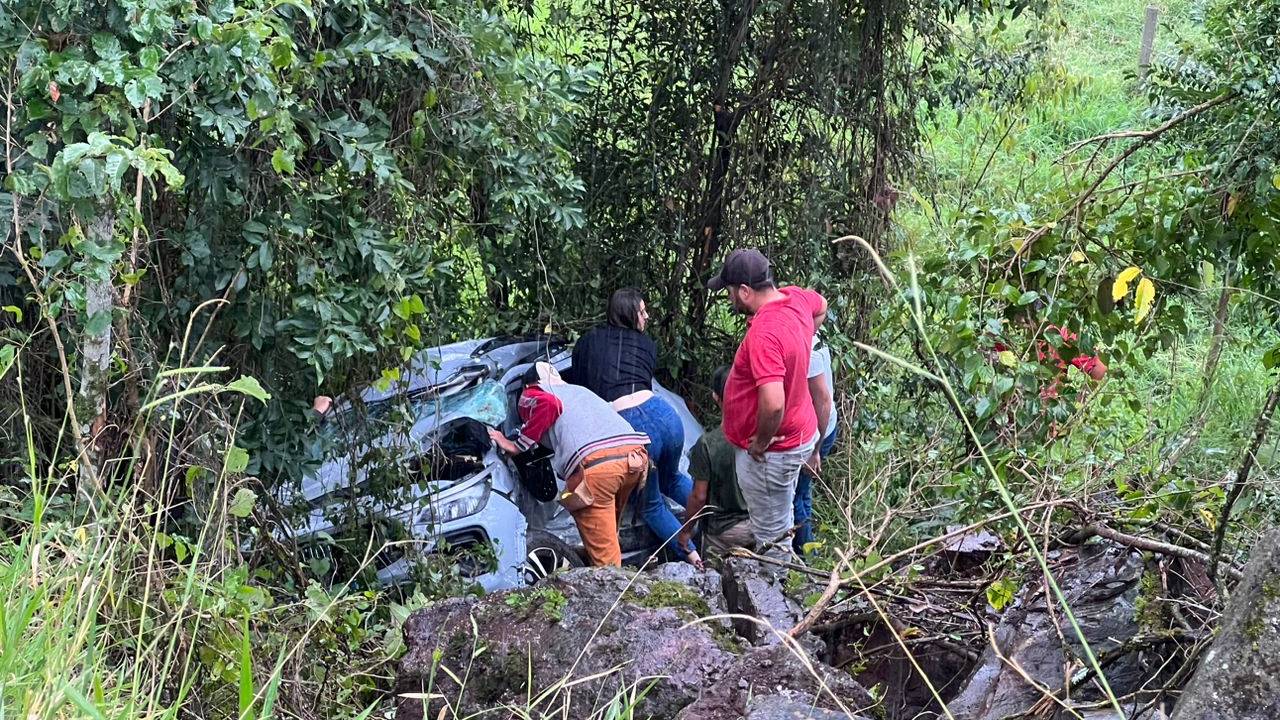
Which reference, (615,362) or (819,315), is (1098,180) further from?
(615,362)

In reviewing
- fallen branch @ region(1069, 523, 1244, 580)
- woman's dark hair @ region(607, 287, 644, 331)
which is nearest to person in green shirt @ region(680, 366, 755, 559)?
woman's dark hair @ region(607, 287, 644, 331)

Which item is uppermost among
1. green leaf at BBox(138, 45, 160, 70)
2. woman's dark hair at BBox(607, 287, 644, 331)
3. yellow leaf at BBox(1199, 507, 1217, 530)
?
green leaf at BBox(138, 45, 160, 70)

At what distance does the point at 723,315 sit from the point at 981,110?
85.9 inches

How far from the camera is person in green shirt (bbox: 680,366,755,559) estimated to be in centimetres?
587

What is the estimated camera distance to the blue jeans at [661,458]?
5953 millimetres

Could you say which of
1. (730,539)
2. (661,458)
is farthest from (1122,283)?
(661,458)

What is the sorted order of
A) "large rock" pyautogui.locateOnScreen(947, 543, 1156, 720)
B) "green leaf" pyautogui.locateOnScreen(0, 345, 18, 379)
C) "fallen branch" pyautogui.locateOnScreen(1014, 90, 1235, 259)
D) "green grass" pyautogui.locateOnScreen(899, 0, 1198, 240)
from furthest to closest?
"green grass" pyautogui.locateOnScreen(899, 0, 1198, 240)
"fallen branch" pyautogui.locateOnScreen(1014, 90, 1235, 259)
"large rock" pyautogui.locateOnScreen(947, 543, 1156, 720)
"green leaf" pyautogui.locateOnScreen(0, 345, 18, 379)

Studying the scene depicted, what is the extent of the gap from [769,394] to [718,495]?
1.18 metres

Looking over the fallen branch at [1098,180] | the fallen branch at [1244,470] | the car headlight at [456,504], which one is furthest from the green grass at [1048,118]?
the car headlight at [456,504]

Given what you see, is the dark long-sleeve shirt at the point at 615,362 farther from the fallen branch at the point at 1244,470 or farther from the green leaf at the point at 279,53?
the fallen branch at the point at 1244,470

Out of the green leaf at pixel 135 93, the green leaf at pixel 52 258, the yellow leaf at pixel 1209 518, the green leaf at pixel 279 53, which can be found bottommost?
the yellow leaf at pixel 1209 518

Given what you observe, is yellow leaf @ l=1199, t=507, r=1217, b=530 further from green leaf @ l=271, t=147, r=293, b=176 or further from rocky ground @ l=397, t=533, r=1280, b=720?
green leaf @ l=271, t=147, r=293, b=176

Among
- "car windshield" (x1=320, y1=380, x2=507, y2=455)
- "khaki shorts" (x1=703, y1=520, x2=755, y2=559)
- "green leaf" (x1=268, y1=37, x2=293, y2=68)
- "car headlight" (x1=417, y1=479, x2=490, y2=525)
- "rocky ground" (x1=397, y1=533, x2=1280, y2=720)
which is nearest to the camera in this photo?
"rocky ground" (x1=397, y1=533, x2=1280, y2=720)

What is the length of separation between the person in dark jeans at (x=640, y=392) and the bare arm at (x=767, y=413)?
866mm
